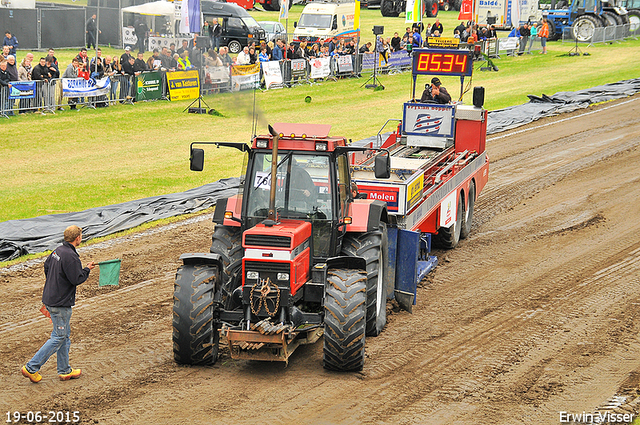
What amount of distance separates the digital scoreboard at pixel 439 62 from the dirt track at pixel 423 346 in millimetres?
3303

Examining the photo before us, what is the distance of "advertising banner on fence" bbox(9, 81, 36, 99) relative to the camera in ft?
72.7

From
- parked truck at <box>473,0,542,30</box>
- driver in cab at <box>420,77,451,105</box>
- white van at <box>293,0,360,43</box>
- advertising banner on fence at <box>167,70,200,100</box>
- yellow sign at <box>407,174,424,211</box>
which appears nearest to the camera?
yellow sign at <box>407,174,424,211</box>

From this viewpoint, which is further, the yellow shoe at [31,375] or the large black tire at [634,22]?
the large black tire at [634,22]

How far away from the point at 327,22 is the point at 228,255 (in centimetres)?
3166

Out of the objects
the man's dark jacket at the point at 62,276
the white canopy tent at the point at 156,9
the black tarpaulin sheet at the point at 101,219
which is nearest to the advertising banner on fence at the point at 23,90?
the black tarpaulin sheet at the point at 101,219

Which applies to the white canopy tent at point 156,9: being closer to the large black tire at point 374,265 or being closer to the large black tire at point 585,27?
the large black tire at point 585,27

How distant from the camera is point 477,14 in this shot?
46.2 m

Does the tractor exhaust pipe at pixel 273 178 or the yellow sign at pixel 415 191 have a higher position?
the tractor exhaust pipe at pixel 273 178

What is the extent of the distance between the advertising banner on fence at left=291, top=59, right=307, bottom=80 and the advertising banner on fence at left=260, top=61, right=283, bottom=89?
0.94 m

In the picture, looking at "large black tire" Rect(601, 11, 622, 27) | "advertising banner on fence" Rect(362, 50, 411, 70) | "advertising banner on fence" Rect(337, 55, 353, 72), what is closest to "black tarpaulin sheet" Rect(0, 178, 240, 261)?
"advertising banner on fence" Rect(337, 55, 353, 72)

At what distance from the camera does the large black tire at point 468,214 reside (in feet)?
45.9

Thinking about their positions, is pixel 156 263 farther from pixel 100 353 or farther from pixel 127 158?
pixel 127 158

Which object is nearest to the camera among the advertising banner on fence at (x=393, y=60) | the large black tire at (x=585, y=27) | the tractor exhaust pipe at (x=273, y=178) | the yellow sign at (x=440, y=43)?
the tractor exhaust pipe at (x=273, y=178)

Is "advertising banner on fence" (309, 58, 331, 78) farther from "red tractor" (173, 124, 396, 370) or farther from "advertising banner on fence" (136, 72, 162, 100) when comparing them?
"red tractor" (173, 124, 396, 370)
